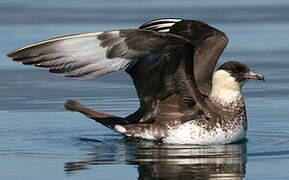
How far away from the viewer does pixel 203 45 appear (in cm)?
1239

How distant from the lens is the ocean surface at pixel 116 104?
1002cm

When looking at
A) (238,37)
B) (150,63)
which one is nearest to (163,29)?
(150,63)

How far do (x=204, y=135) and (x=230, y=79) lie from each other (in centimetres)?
70

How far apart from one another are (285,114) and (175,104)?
4.82 ft

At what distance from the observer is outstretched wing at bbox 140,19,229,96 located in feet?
40.4

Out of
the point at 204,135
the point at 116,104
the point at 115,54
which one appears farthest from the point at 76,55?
the point at 116,104

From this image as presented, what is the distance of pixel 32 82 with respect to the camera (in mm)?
14750

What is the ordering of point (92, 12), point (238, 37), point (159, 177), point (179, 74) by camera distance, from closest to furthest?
point (159, 177) → point (179, 74) → point (238, 37) → point (92, 12)

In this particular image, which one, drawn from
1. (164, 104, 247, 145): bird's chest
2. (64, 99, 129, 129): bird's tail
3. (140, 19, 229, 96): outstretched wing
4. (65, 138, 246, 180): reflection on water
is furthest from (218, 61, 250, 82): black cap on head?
(64, 99, 129, 129): bird's tail

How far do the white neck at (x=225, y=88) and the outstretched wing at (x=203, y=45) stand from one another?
38cm

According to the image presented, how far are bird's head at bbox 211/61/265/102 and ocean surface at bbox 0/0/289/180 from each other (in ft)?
1.64

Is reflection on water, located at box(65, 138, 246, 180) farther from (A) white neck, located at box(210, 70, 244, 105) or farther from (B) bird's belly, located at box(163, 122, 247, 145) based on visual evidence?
(A) white neck, located at box(210, 70, 244, 105)

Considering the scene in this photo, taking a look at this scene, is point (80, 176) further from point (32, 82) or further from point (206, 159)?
point (32, 82)

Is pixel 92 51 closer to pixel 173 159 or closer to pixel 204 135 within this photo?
pixel 173 159
